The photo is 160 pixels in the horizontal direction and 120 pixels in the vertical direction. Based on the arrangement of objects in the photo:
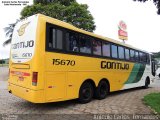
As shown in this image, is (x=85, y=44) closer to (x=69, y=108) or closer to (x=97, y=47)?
(x=97, y=47)

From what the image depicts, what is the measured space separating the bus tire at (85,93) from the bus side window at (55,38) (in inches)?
86.1

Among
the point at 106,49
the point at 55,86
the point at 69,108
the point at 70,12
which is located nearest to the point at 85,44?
the point at 106,49

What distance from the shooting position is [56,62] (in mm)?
8844

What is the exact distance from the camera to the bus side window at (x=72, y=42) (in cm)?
947

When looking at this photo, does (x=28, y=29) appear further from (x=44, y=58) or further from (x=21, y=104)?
(x=21, y=104)

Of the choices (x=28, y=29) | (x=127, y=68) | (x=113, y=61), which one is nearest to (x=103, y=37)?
(x=113, y=61)

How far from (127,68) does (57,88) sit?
6.65 meters

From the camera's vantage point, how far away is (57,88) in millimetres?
8758

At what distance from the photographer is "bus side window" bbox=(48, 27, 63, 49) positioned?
8664mm

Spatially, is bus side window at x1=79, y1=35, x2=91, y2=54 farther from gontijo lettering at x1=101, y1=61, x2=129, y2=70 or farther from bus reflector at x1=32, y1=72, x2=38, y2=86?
bus reflector at x1=32, y1=72, x2=38, y2=86

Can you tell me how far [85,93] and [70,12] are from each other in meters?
15.5

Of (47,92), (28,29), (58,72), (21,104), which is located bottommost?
(21,104)

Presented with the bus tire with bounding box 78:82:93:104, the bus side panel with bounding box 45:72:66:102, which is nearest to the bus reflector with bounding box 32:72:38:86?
the bus side panel with bounding box 45:72:66:102

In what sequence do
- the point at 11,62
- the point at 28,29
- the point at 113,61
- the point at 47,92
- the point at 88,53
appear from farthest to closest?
1. the point at 113,61
2. the point at 88,53
3. the point at 11,62
4. the point at 28,29
5. the point at 47,92
